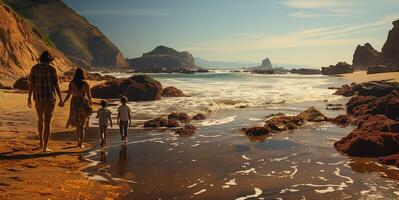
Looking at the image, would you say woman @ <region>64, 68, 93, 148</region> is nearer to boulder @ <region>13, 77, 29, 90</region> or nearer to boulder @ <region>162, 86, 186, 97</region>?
boulder @ <region>13, 77, 29, 90</region>

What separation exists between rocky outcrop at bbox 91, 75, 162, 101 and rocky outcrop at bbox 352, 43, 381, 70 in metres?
111

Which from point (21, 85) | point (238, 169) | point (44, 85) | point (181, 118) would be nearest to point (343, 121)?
point (181, 118)

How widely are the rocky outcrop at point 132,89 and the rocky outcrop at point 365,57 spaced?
11091 centimetres

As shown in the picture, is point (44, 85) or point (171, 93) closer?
point (44, 85)

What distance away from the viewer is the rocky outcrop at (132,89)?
26266 millimetres

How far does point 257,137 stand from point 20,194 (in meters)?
8.52

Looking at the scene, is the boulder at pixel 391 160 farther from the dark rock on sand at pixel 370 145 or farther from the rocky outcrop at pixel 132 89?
the rocky outcrop at pixel 132 89

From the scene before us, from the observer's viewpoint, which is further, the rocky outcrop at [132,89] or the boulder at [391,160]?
the rocky outcrop at [132,89]

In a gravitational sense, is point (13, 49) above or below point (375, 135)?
above

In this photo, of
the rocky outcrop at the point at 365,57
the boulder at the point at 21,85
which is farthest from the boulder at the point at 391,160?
the rocky outcrop at the point at 365,57

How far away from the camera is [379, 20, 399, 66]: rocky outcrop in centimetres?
10206

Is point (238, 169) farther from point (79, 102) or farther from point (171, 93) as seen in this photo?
point (171, 93)

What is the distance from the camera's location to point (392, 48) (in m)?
104

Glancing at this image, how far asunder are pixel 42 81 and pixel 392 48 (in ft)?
364
